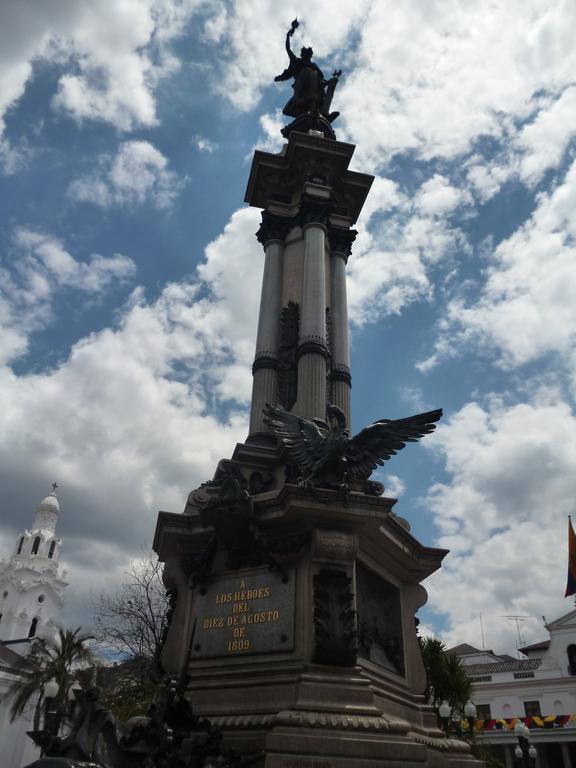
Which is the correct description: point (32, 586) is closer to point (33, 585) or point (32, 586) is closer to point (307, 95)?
point (33, 585)

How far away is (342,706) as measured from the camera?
840 cm

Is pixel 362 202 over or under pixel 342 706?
over

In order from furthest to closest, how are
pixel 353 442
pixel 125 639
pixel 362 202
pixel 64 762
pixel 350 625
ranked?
pixel 125 639 < pixel 362 202 < pixel 353 442 < pixel 350 625 < pixel 64 762

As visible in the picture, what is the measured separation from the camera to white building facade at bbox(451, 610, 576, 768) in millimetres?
47406

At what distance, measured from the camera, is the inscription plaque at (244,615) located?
30.9ft

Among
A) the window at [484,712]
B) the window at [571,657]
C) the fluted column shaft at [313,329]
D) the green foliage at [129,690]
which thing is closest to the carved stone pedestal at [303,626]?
the fluted column shaft at [313,329]

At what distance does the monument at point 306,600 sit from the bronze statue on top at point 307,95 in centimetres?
990

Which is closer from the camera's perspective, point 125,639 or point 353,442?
point 353,442

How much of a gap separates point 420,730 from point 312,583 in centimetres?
336

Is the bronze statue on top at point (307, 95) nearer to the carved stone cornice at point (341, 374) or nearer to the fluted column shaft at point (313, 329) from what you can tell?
the fluted column shaft at point (313, 329)

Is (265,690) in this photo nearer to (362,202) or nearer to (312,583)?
(312,583)

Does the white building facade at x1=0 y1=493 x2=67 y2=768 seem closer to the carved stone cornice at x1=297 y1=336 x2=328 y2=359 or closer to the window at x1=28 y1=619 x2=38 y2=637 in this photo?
A: the window at x1=28 y1=619 x2=38 y2=637

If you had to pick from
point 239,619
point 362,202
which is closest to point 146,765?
point 239,619

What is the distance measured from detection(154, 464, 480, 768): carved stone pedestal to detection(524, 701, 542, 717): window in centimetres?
4927
